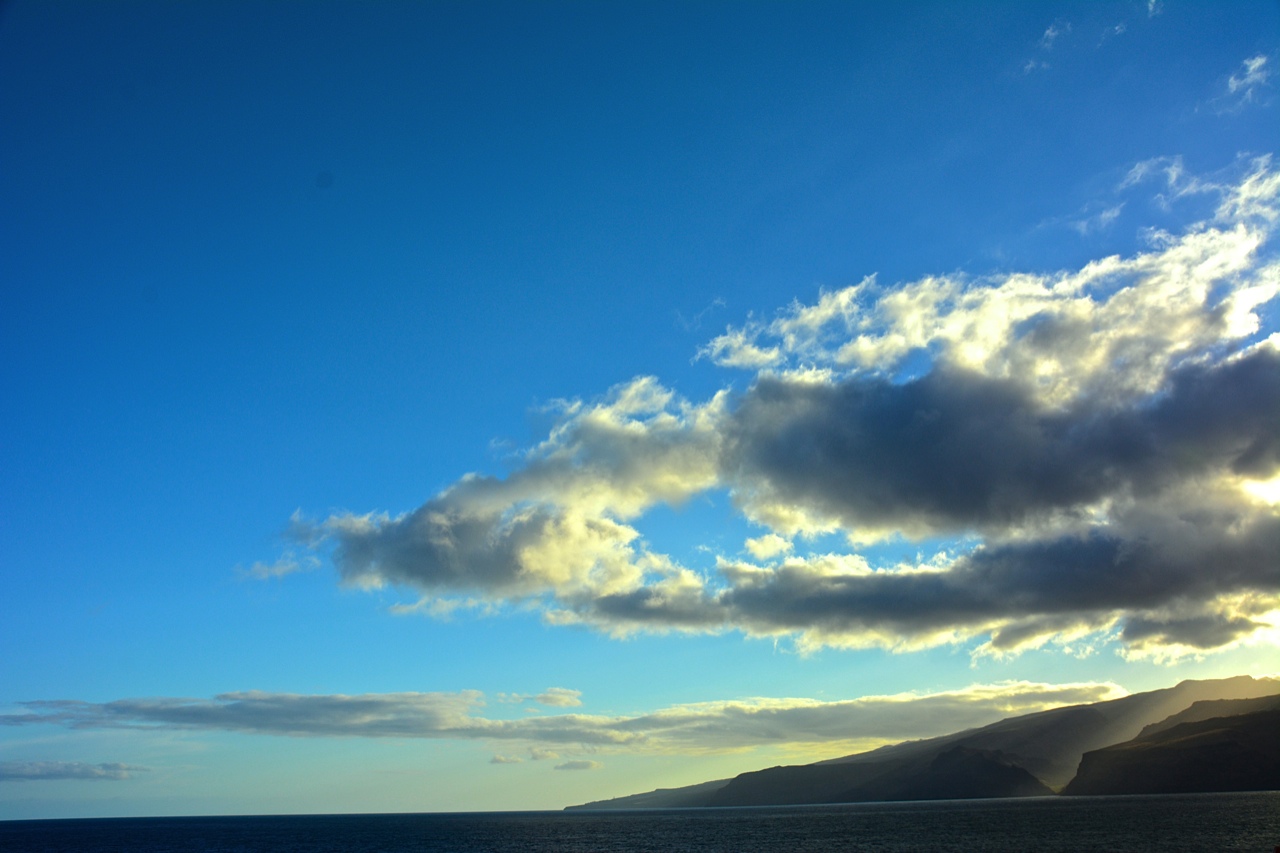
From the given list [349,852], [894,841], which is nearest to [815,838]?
[894,841]

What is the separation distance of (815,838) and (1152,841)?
76.9m

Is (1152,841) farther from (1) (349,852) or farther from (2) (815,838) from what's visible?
(1) (349,852)

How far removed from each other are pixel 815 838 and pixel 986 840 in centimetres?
4672

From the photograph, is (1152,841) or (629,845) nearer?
(1152,841)

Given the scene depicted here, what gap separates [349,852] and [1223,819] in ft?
680

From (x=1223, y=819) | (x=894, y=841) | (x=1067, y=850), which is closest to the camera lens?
(x=1067, y=850)

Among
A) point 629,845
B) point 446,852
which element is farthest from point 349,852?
point 629,845

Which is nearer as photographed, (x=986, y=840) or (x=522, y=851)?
(x=986, y=840)

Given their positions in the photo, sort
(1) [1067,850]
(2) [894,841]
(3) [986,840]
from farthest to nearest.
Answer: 1. (2) [894,841]
2. (3) [986,840]
3. (1) [1067,850]

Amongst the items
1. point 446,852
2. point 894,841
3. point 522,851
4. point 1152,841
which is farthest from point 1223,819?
point 446,852

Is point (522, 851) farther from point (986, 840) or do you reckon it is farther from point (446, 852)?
point (986, 840)

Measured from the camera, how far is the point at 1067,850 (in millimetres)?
137625

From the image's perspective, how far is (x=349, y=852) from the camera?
19975cm

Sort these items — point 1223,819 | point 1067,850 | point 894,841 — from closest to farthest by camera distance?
point 1067,850 < point 894,841 < point 1223,819
